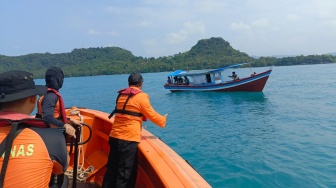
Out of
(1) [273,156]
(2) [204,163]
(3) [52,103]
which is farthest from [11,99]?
(1) [273,156]

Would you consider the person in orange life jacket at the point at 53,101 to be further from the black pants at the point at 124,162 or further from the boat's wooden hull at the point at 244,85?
the boat's wooden hull at the point at 244,85

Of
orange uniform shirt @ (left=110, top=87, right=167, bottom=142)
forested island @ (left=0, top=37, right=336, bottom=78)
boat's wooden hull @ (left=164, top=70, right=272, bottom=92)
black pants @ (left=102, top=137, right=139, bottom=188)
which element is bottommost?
boat's wooden hull @ (left=164, top=70, right=272, bottom=92)

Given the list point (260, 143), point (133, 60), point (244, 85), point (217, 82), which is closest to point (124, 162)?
point (260, 143)

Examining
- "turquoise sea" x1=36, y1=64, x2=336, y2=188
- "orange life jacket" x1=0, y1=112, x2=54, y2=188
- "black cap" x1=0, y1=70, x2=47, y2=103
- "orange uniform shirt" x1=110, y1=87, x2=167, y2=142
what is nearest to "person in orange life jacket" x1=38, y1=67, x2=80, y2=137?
"orange uniform shirt" x1=110, y1=87, x2=167, y2=142

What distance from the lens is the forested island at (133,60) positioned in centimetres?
11344

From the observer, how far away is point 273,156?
8.97 meters

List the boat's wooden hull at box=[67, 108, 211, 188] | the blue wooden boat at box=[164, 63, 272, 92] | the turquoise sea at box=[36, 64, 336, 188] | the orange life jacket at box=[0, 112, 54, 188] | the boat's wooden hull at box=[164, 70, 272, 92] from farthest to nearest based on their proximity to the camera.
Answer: the blue wooden boat at box=[164, 63, 272, 92] < the boat's wooden hull at box=[164, 70, 272, 92] < the turquoise sea at box=[36, 64, 336, 188] < the boat's wooden hull at box=[67, 108, 211, 188] < the orange life jacket at box=[0, 112, 54, 188]

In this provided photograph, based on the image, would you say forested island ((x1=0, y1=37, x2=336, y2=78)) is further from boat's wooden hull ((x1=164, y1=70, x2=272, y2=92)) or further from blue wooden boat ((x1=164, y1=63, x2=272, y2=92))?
boat's wooden hull ((x1=164, y1=70, x2=272, y2=92))

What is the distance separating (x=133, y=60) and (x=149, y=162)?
142 metres

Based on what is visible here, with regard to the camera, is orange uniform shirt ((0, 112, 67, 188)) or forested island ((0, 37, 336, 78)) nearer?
orange uniform shirt ((0, 112, 67, 188))

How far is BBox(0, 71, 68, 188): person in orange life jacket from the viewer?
155 centimetres

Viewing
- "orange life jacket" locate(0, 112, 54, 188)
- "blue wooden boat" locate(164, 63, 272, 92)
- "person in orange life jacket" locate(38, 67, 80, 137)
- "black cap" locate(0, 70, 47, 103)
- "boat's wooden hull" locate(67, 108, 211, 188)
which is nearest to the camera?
"orange life jacket" locate(0, 112, 54, 188)

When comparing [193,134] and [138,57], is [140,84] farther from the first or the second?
[138,57]

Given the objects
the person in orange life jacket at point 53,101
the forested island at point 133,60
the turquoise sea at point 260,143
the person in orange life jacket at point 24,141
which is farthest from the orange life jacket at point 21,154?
the forested island at point 133,60
